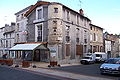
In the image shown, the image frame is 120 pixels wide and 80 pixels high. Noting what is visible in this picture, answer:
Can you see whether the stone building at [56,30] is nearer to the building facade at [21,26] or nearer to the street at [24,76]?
the building facade at [21,26]

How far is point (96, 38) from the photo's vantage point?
50656 millimetres

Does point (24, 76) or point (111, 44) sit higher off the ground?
point (111, 44)

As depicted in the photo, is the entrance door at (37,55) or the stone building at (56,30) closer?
the stone building at (56,30)

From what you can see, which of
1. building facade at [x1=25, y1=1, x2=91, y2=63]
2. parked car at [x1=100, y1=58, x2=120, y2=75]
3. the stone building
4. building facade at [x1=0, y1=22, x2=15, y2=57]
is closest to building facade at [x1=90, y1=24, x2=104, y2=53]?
the stone building

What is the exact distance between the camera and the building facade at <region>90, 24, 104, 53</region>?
47.9 m

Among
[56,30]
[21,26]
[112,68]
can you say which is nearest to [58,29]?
[56,30]

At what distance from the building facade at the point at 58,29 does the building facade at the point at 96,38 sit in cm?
620

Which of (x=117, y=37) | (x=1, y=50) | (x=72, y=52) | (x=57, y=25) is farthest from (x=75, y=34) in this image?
(x=117, y=37)

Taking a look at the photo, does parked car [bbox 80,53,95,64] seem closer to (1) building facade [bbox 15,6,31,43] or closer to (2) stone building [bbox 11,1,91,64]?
(2) stone building [bbox 11,1,91,64]

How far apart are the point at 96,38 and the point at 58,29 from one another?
63.0 feet

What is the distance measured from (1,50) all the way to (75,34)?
1006 inches

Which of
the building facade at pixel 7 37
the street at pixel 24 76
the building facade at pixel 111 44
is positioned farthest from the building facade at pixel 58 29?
the building facade at pixel 111 44

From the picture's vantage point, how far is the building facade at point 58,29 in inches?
1320

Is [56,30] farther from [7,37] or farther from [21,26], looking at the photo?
[7,37]
